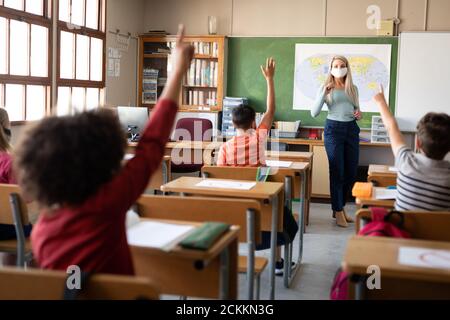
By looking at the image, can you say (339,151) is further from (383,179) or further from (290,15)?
(290,15)

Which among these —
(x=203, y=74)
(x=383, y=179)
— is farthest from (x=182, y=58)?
(x=203, y=74)

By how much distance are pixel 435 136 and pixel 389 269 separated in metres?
1.03

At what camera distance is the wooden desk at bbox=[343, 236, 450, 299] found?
5.11ft

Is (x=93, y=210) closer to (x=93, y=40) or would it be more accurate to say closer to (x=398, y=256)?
(x=398, y=256)

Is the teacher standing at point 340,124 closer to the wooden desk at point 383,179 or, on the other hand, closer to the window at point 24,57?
the wooden desk at point 383,179

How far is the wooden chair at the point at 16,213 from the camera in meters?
2.63

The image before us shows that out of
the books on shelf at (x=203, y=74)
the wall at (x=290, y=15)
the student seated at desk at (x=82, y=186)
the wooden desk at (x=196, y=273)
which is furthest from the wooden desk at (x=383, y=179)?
the books on shelf at (x=203, y=74)

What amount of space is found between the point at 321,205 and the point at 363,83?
166cm

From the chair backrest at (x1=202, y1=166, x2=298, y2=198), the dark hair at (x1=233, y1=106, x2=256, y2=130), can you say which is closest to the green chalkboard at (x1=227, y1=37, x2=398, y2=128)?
the dark hair at (x1=233, y1=106, x2=256, y2=130)

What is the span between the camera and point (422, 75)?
22.8 ft

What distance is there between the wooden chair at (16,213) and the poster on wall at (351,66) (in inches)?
201
